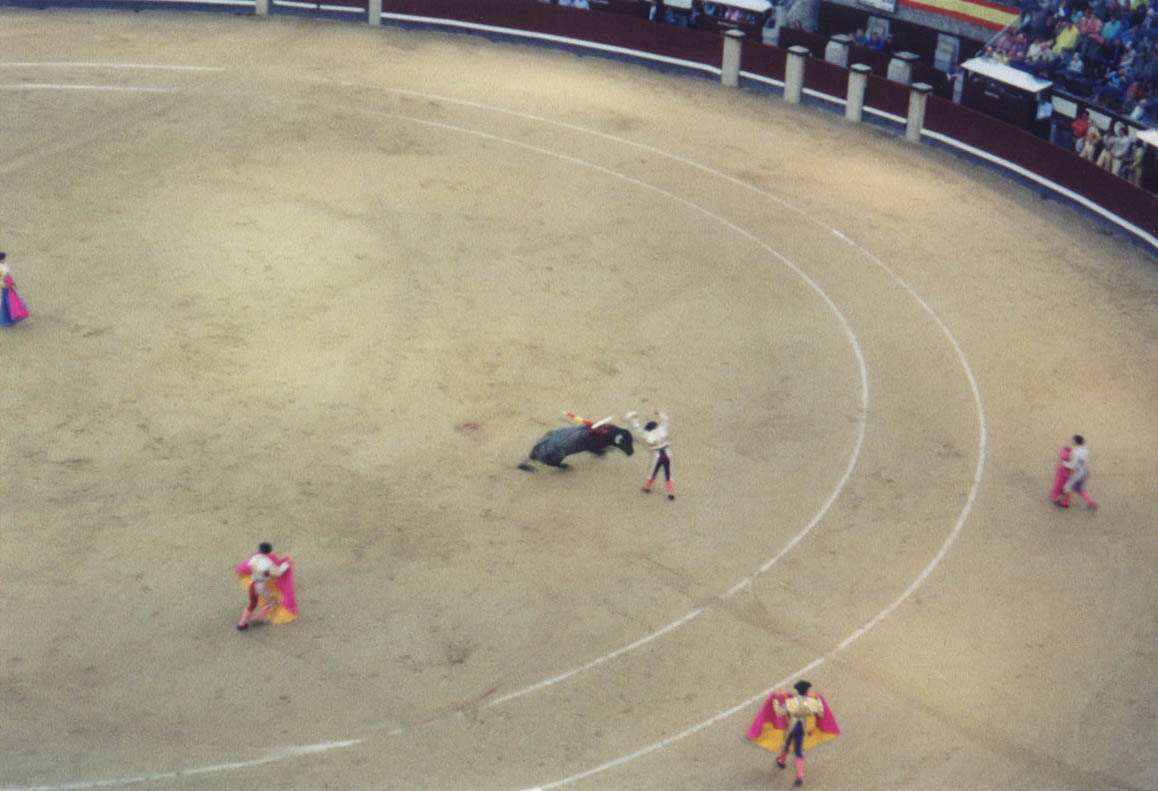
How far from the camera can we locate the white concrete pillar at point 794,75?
4234 centimetres

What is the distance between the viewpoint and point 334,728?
67.7ft

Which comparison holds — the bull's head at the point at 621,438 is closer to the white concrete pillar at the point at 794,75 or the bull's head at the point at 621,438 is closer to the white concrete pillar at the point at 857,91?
the white concrete pillar at the point at 857,91

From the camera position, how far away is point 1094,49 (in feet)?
127

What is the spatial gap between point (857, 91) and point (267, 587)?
80.5 ft

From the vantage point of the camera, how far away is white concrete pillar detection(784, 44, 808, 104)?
42.3 meters

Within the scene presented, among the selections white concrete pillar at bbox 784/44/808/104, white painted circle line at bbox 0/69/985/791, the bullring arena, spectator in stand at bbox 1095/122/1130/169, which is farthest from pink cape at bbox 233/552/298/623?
white concrete pillar at bbox 784/44/808/104

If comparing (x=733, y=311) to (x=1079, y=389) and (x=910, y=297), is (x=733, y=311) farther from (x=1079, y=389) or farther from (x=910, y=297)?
(x=1079, y=389)

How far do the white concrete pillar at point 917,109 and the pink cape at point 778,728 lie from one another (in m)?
23.1

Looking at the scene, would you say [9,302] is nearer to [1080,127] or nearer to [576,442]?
[576,442]

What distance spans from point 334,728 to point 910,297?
16.5m


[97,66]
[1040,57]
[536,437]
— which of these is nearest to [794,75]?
[1040,57]

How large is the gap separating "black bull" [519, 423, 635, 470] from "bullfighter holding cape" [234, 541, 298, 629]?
16.7ft

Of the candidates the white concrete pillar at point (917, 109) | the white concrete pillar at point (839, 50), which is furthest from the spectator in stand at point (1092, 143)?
the white concrete pillar at point (839, 50)

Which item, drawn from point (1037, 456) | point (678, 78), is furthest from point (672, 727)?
point (678, 78)
